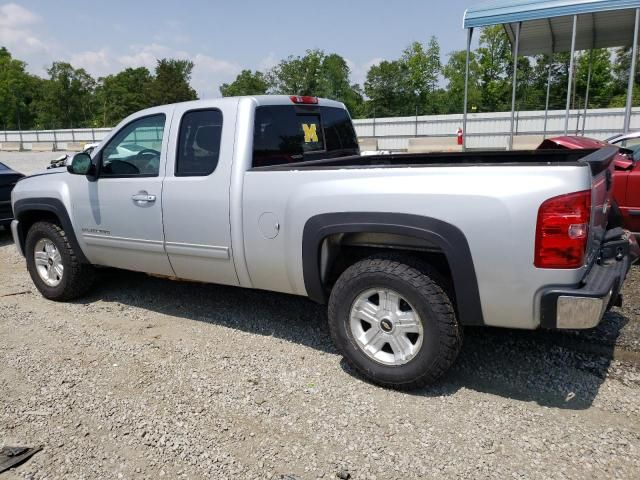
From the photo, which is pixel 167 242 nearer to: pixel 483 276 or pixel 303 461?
pixel 303 461

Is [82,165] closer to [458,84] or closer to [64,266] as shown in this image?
[64,266]

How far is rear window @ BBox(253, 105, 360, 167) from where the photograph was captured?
13.3 feet

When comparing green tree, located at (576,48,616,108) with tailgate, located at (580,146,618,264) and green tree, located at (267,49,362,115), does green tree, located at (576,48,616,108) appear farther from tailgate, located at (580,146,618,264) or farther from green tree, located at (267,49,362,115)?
tailgate, located at (580,146,618,264)

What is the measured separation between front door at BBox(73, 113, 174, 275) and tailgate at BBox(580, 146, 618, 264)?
307cm

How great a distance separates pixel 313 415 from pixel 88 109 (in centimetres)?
7900

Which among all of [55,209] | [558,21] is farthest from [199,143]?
[558,21]

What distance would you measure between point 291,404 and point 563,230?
6.03ft

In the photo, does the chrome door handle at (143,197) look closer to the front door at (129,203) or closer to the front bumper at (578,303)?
the front door at (129,203)

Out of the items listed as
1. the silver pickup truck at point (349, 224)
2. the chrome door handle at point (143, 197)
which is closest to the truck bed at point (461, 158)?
the silver pickup truck at point (349, 224)

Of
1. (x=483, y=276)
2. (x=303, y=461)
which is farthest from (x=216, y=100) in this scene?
(x=303, y=461)

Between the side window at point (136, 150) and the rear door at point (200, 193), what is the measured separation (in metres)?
0.22

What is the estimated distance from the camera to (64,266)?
5102 millimetres

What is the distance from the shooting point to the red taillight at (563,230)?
2.68m

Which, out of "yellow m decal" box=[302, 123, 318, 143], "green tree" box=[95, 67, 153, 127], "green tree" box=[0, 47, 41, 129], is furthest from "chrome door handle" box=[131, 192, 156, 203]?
"green tree" box=[0, 47, 41, 129]
